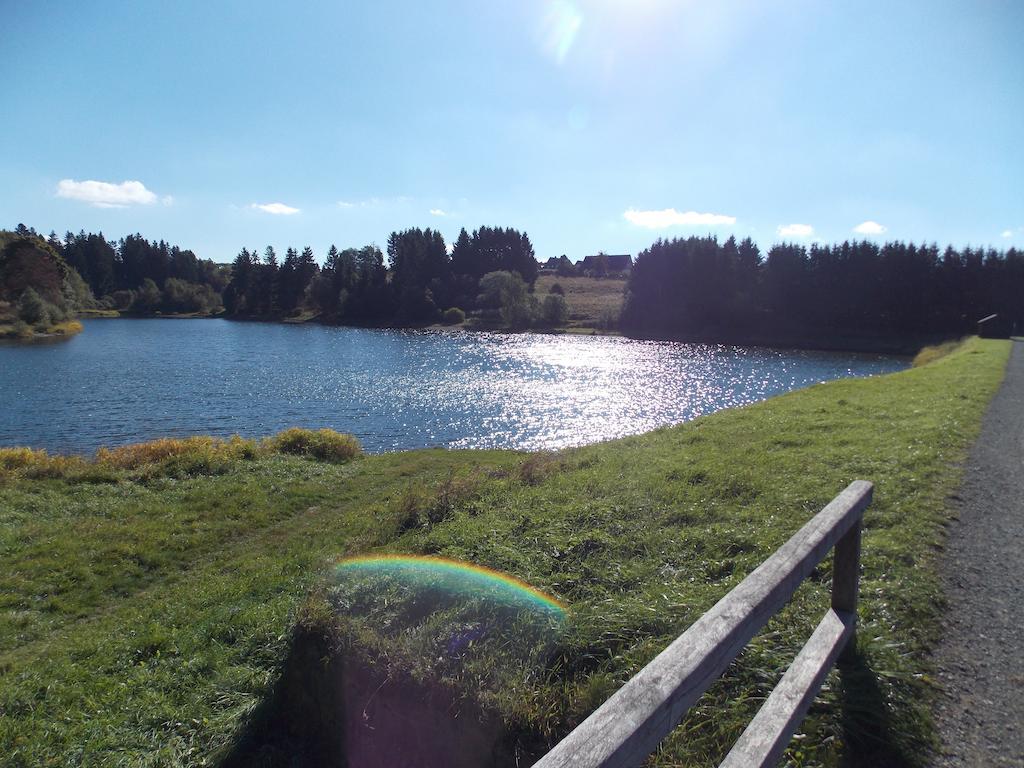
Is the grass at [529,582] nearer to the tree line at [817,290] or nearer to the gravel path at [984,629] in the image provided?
the gravel path at [984,629]

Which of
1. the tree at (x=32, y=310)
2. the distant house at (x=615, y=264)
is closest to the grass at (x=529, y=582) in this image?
the tree at (x=32, y=310)

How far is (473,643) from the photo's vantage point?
496 cm

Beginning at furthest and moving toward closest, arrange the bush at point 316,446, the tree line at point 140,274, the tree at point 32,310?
the tree line at point 140,274, the tree at point 32,310, the bush at point 316,446

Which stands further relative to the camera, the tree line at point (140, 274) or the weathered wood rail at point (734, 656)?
the tree line at point (140, 274)

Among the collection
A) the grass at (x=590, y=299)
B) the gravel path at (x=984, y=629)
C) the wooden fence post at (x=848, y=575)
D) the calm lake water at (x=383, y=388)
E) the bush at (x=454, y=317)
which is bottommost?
the calm lake water at (x=383, y=388)

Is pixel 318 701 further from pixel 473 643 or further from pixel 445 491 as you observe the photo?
pixel 445 491

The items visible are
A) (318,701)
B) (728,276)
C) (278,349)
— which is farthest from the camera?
(728,276)

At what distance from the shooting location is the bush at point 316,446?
20781 mm

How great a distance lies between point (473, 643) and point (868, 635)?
3.01 metres

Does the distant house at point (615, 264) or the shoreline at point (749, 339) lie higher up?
the distant house at point (615, 264)

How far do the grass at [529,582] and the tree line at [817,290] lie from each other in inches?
2902

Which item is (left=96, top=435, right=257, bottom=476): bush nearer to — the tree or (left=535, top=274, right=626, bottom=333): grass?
the tree

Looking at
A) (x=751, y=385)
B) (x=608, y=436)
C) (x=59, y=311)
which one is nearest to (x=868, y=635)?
(x=608, y=436)

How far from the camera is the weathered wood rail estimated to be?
1970mm
